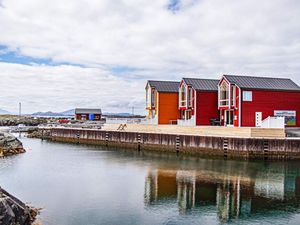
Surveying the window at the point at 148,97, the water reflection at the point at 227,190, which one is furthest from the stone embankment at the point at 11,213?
the window at the point at 148,97

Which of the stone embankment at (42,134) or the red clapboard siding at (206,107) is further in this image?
the stone embankment at (42,134)

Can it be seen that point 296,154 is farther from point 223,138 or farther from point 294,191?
point 294,191

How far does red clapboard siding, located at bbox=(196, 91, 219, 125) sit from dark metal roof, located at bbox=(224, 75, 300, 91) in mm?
3793

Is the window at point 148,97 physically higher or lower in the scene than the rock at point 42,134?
higher

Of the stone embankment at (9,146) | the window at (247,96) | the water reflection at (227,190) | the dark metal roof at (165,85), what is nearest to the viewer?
the water reflection at (227,190)

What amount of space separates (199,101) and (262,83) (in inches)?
300

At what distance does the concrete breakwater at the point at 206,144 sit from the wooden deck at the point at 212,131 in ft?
3.50

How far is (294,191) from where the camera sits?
21156 mm

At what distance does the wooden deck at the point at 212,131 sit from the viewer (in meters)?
33.6

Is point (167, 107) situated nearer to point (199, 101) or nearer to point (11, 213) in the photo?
point (199, 101)

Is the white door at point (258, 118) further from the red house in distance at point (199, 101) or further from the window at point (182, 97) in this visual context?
the window at point (182, 97)

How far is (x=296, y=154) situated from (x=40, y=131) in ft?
145

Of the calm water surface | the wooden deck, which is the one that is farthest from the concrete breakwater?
the calm water surface

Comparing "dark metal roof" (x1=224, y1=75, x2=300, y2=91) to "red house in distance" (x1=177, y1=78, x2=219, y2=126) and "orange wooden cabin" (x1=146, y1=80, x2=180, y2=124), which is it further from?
"orange wooden cabin" (x1=146, y1=80, x2=180, y2=124)
